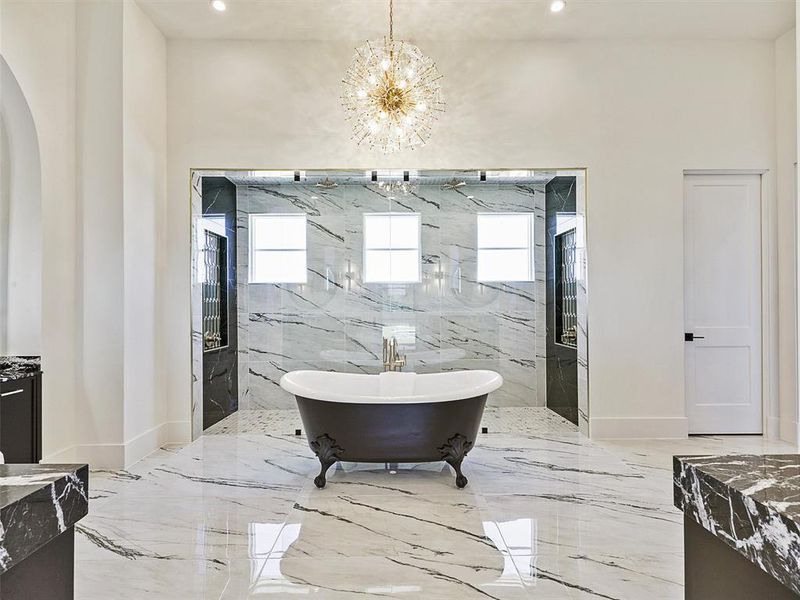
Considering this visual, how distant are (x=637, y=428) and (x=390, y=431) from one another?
7.74 ft

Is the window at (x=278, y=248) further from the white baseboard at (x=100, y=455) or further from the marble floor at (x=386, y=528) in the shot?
the white baseboard at (x=100, y=455)

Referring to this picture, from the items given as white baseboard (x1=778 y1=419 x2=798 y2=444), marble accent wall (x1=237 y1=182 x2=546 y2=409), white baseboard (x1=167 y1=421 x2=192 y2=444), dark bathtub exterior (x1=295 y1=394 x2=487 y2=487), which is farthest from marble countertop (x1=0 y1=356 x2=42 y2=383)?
white baseboard (x1=778 y1=419 x2=798 y2=444)

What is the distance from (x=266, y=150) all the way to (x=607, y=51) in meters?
2.91

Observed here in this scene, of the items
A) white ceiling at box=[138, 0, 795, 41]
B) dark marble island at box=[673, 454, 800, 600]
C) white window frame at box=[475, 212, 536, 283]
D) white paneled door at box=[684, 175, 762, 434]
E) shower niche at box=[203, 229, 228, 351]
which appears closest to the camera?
dark marble island at box=[673, 454, 800, 600]

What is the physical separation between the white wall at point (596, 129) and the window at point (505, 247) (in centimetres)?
75

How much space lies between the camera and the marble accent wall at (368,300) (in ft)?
17.1

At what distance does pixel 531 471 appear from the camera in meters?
3.80

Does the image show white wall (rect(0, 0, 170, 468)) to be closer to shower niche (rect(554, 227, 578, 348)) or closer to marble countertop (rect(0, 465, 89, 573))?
marble countertop (rect(0, 465, 89, 573))

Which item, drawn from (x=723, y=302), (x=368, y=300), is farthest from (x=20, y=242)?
(x=723, y=302)

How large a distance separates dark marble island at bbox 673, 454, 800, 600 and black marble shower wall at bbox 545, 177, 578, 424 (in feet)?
13.5

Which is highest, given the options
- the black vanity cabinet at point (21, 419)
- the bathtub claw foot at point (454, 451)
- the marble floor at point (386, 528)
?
the black vanity cabinet at point (21, 419)

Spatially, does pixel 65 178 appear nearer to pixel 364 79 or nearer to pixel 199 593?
pixel 364 79

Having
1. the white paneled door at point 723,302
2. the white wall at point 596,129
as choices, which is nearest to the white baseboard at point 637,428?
the white wall at point 596,129

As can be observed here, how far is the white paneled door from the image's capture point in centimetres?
486
